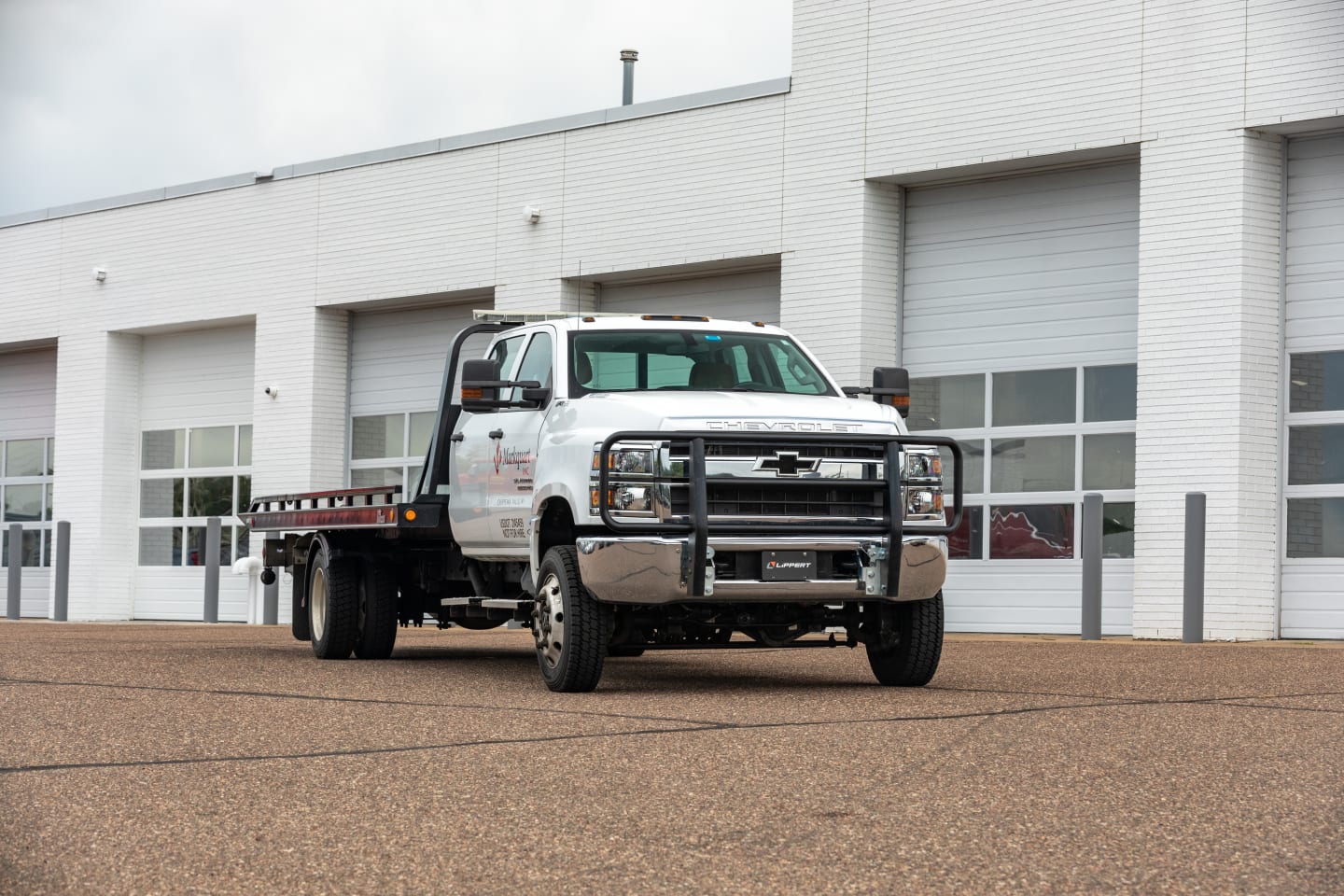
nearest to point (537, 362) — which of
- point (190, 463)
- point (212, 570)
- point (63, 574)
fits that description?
point (212, 570)

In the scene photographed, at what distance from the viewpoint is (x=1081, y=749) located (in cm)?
690

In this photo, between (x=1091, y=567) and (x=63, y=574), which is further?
(x=63, y=574)

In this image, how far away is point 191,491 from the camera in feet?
97.1

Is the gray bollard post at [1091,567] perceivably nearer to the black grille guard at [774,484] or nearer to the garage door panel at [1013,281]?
the garage door panel at [1013,281]

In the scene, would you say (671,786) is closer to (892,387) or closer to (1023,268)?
(892,387)

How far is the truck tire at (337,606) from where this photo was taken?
13.0m

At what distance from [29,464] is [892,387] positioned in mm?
25209

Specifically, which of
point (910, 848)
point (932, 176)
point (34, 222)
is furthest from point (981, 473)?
point (34, 222)

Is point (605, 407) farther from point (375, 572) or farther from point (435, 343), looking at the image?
point (435, 343)

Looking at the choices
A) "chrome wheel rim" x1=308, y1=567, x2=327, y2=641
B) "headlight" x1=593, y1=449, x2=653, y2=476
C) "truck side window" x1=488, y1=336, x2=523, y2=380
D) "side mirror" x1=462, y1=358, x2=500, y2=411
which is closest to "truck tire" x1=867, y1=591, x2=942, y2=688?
"headlight" x1=593, y1=449, x2=653, y2=476

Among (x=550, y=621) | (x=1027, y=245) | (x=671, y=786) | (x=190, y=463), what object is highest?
(x=1027, y=245)

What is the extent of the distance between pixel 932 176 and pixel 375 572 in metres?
10.1

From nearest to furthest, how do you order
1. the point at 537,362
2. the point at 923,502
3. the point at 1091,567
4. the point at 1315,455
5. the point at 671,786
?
the point at 671,786 < the point at 923,502 < the point at 537,362 < the point at 1315,455 < the point at 1091,567

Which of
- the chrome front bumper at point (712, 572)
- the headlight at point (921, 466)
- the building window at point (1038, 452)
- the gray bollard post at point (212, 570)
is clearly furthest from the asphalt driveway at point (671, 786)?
the gray bollard post at point (212, 570)
